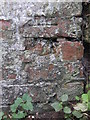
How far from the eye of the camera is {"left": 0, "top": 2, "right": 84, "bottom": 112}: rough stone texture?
200cm

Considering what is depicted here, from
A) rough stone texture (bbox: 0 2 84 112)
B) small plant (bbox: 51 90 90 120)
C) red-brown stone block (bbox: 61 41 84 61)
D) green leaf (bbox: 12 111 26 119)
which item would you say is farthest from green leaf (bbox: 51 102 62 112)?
red-brown stone block (bbox: 61 41 84 61)

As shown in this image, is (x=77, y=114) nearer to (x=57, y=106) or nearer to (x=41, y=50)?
(x=57, y=106)

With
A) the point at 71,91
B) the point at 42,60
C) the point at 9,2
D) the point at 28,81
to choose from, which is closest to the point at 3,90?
the point at 28,81

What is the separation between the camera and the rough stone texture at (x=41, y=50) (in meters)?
2.00

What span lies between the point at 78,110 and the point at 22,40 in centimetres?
65

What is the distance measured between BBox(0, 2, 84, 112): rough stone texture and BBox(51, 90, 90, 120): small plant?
9 cm

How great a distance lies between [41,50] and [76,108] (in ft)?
1.61

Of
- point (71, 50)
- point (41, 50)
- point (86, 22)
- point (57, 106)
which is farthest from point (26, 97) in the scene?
point (86, 22)

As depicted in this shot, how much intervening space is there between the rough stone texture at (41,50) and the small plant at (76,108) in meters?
0.09

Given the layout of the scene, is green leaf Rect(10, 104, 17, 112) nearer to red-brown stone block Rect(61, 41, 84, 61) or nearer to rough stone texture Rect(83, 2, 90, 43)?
red-brown stone block Rect(61, 41, 84, 61)

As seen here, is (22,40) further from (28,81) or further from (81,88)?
(81,88)

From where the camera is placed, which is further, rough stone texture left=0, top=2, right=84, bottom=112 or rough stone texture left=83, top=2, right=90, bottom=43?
rough stone texture left=83, top=2, right=90, bottom=43

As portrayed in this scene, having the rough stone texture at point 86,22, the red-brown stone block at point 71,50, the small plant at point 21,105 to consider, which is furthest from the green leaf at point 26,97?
the rough stone texture at point 86,22

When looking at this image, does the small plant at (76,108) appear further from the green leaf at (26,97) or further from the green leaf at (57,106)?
the green leaf at (26,97)
